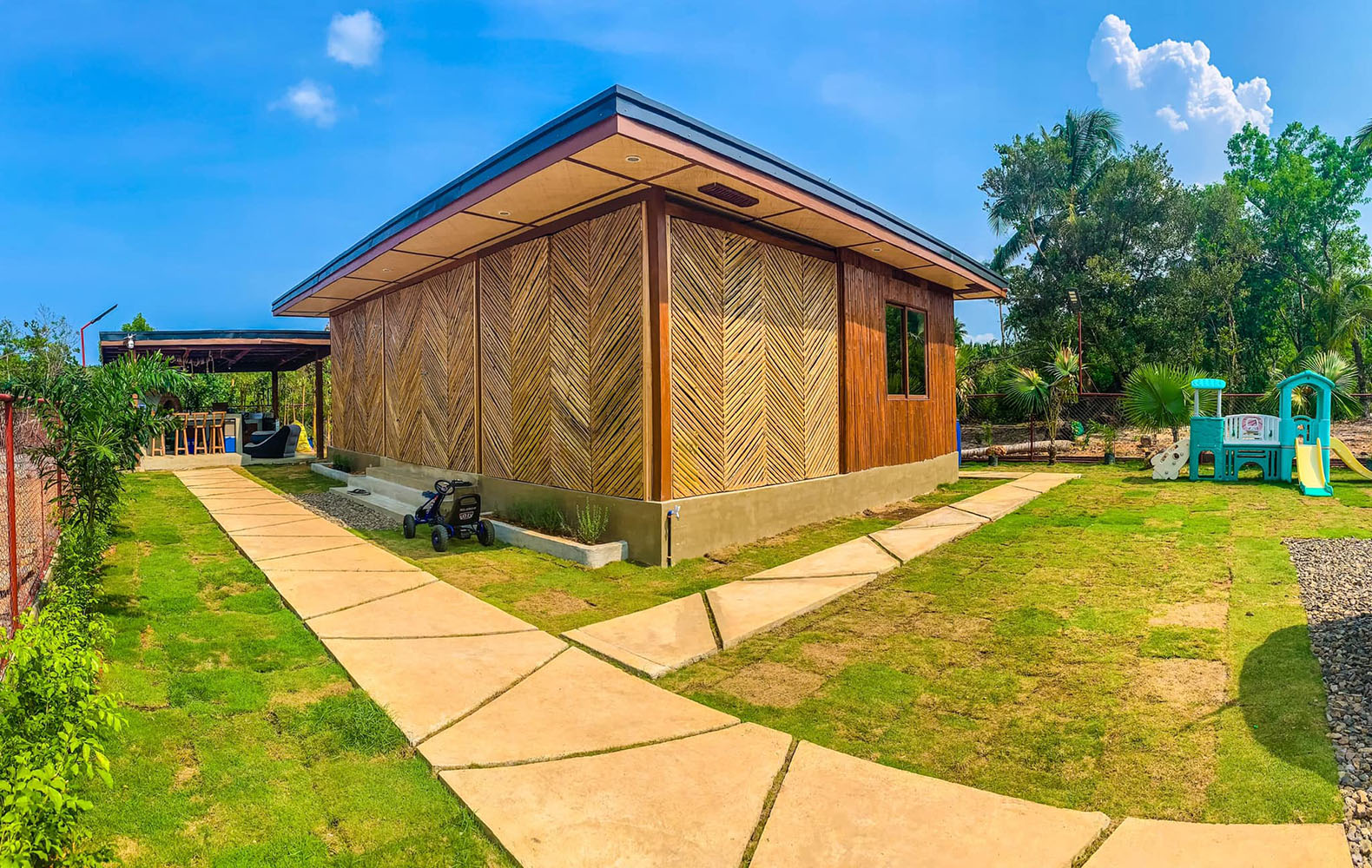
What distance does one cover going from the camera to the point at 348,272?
9.84 meters

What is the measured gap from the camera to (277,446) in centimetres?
1647

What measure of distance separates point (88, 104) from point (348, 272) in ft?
126

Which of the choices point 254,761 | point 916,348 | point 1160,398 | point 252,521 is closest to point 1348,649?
point 254,761

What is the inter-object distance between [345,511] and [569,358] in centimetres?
457

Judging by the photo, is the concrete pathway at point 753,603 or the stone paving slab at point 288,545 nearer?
the concrete pathway at point 753,603

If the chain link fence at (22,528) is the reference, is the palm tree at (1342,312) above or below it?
above

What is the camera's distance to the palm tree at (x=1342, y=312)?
1956 centimetres

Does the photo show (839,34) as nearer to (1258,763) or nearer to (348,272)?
(348,272)

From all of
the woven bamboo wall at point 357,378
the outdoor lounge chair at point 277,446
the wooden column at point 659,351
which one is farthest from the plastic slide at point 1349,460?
the outdoor lounge chair at point 277,446

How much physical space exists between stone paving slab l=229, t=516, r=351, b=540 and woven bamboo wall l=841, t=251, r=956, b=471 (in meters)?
6.42

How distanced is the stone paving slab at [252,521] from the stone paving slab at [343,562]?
159 centimetres

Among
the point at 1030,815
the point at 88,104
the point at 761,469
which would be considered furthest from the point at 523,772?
the point at 88,104

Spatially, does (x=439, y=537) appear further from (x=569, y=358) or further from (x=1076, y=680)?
(x=1076, y=680)

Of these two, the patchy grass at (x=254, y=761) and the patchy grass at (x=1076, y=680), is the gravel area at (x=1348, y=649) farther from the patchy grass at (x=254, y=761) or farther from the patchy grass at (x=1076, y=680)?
the patchy grass at (x=254, y=761)
